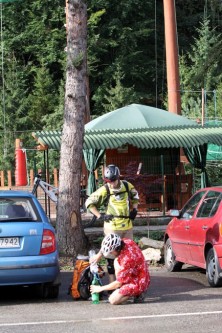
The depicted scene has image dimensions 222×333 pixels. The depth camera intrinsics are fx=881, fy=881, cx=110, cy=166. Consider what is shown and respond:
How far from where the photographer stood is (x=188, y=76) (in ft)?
148

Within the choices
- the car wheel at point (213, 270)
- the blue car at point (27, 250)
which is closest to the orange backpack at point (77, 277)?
the blue car at point (27, 250)

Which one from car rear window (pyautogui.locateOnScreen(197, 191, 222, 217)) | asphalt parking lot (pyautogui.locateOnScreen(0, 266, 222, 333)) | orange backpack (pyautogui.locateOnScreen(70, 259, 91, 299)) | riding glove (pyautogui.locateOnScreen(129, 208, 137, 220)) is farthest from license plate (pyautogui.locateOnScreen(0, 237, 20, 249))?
car rear window (pyautogui.locateOnScreen(197, 191, 222, 217))

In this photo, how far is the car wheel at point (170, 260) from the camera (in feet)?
49.2

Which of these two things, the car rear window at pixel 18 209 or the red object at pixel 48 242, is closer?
the red object at pixel 48 242

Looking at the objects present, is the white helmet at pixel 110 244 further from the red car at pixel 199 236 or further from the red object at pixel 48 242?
the red car at pixel 199 236

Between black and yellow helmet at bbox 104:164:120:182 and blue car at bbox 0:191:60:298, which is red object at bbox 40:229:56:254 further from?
black and yellow helmet at bbox 104:164:120:182

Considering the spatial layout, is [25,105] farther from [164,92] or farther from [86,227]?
[86,227]

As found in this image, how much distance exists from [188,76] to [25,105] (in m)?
9.22

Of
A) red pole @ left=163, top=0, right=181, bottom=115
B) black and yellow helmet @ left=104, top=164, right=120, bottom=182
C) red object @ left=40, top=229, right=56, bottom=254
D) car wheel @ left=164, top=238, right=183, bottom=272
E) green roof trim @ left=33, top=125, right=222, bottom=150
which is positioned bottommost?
car wheel @ left=164, top=238, right=183, bottom=272

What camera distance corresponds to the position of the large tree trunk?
52.4 feet

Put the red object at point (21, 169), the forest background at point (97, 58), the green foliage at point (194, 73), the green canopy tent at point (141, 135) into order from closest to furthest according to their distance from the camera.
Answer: the green canopy tent at point (141, 135)
the red object at point (21, 169)
the green foliage at point (194, 73)
the forest background at point (97, 58)

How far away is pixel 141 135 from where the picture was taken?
2361 centimetres

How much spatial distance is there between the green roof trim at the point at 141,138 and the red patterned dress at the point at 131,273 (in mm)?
11379

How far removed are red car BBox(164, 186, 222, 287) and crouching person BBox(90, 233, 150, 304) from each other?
1616 millimetres
